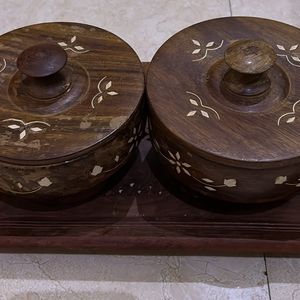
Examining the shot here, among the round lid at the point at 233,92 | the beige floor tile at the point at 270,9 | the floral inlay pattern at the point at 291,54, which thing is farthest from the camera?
the beige floor tile at the point at 270,9

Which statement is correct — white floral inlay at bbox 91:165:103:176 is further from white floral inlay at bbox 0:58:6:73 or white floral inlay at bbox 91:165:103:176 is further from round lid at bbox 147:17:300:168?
white floral inlay at bbox 0:58:6:73

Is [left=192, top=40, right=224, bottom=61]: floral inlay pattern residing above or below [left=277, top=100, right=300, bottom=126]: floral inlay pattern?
above

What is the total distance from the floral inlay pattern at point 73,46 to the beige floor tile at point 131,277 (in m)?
0.42

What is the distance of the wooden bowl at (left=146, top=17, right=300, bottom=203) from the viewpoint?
2.62 ft

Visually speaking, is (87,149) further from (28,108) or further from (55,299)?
(55,299)

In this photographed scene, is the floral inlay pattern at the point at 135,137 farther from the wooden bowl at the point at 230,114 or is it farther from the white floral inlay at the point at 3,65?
the white floral inlay at the point at 3,65

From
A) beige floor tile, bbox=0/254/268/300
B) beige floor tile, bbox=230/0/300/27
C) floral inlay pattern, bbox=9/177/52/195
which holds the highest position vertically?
floral inlay pattern, bbox=9/177/52/195

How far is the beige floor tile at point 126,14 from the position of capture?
1.55 m

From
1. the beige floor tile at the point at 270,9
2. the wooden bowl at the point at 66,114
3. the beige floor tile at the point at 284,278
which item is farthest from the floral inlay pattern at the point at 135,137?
the beige floor tile at the point at 270,9

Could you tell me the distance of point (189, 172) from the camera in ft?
2.85

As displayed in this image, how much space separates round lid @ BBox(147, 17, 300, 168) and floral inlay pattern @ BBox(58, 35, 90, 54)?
14 centimetres

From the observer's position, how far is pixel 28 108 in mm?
865

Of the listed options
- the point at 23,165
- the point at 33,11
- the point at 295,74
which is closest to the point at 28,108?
the point at 23,165

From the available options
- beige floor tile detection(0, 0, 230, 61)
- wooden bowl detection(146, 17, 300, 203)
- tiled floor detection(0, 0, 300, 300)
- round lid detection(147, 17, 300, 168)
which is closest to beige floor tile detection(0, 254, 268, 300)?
tiled floor detection(0, 0, 300, 300)
